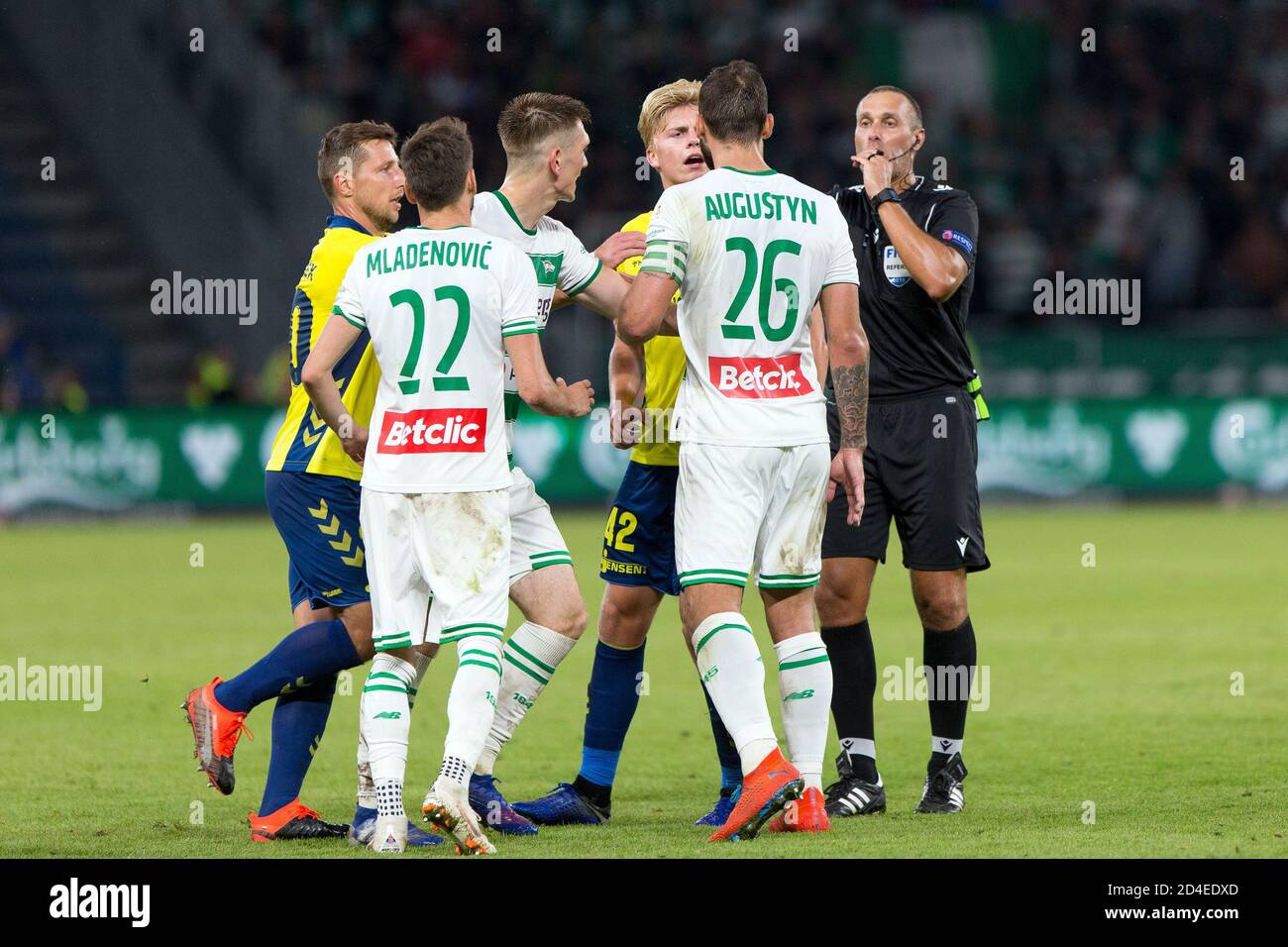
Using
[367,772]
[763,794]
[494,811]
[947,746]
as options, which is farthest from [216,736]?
[947,746]

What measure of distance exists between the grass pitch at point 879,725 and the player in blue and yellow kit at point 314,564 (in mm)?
281

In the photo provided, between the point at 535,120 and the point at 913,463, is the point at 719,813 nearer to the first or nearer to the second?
the point at 913,463

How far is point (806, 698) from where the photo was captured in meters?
6.41

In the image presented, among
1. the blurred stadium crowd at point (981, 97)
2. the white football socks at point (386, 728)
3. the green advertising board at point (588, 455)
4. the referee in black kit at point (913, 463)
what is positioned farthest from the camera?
the blurred stadium crowd at point (981, 97)

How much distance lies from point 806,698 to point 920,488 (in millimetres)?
1112

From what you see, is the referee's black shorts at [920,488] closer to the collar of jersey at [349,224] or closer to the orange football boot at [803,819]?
the orange football boot at [803,819]

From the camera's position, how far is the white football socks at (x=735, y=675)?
6102 mm

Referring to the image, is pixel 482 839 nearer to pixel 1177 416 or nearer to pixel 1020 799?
pixel 1020 799

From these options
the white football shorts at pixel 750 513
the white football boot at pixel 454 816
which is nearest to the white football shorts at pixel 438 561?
the white football boot at pixel 454 816

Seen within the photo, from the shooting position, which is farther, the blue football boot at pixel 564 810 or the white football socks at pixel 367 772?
the blue football boot at pixel 564 810

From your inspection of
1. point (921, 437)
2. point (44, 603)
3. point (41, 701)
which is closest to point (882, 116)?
point (921, 437)

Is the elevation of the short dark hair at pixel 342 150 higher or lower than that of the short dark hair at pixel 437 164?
higher

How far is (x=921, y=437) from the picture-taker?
711 centimetres
